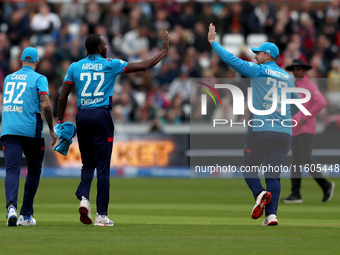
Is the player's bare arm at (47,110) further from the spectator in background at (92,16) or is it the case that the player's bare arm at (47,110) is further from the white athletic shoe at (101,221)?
the spectator in background at (92,16)

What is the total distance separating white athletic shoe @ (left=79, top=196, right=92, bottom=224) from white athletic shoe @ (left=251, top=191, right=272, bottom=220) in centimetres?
221

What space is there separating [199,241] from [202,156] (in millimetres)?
14536

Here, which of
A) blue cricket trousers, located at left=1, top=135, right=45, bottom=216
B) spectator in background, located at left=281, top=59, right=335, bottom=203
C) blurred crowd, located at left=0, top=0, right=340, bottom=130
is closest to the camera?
blue cricket trousers, located at left=1, top=135, right=45, bottom=216

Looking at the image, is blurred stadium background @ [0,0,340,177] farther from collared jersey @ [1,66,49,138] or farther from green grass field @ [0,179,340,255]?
collared jersey @ [1,66,49,138]

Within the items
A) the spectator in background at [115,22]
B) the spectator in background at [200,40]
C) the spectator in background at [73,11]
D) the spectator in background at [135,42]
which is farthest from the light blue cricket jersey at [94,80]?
the spectator in background at [73,11]

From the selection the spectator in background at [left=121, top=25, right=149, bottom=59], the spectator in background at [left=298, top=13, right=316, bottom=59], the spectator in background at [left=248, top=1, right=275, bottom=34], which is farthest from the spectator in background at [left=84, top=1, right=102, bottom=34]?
the spectator in background at [left=298, top=13, right=316, bottom=59]

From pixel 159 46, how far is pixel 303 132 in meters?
12.7

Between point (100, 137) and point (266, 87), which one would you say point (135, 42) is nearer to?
point (266, 87)

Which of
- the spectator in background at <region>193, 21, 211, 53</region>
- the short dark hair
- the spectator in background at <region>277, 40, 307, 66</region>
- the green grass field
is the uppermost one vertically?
the short dark hair

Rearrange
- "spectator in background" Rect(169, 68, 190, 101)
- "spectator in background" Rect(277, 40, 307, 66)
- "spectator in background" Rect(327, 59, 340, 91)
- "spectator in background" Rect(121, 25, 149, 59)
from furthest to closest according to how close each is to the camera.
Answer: "spectator in background" Rect(121, 25, 149, 59) < "spectator in background" Rect(277, 40, 307, 66) < "spectator in background" Rect(169, 68, 190, 101) < "spectator in background" Rect(327, 59, 340, 91)

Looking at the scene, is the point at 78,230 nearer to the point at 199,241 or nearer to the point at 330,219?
the point at 199,241

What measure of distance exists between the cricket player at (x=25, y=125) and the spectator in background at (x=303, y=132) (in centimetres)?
657

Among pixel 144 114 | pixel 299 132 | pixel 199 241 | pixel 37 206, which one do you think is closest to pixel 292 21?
pixel 144 114

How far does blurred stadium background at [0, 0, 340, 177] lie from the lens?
24.7 m
